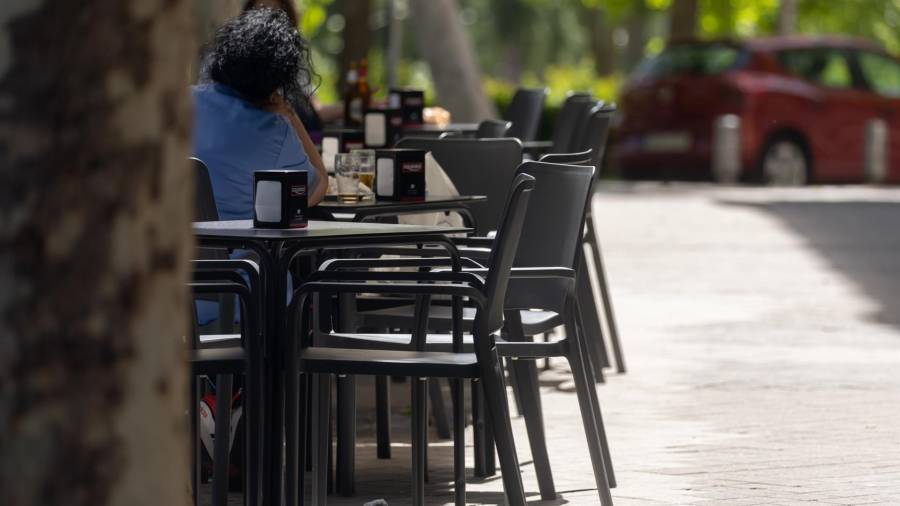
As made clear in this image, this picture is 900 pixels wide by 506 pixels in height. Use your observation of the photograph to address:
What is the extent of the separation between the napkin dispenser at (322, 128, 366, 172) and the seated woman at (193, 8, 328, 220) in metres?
1.23

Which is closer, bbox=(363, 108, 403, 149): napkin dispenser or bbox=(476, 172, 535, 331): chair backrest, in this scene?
bbox=(476, 172, 535, 331): chair backrest

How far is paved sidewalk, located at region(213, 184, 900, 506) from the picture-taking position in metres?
6.16

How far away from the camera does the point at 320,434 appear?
4984mm

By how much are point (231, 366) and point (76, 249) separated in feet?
7.81

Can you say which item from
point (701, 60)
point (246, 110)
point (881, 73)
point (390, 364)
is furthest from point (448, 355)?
point (881, 73)

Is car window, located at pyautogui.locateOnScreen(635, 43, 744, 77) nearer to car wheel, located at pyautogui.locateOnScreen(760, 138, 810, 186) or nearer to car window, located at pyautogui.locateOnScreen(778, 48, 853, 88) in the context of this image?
car window, located at pyautogui.locateOnScreen(778, 48, 853, 88)

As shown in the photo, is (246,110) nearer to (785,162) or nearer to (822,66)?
(785,162)

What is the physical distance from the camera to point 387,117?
9422 millimetres

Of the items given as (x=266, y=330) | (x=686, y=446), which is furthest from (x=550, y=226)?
(x=686, y=446)

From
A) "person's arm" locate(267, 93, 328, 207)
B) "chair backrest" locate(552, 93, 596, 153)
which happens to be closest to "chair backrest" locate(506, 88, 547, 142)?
"chair backrest" locate(552, 93, 596, 153)

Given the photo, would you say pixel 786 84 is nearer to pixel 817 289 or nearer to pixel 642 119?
pixel 642 119

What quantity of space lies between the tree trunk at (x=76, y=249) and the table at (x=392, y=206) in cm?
361

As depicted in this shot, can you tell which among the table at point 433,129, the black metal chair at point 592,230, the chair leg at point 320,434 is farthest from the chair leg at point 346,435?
the table at point 433,129

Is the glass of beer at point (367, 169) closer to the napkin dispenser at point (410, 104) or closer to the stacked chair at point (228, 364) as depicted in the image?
the stacked chair at point (228, 364)
